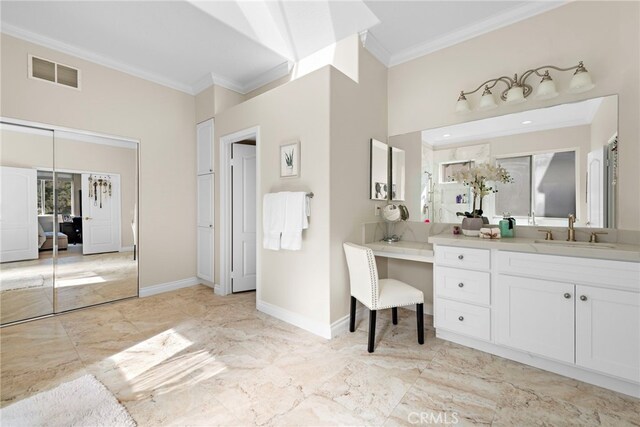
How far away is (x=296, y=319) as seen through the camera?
2.76m

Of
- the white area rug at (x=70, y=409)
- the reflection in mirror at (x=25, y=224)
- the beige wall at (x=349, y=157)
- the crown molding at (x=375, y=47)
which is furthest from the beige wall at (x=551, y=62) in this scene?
the reflection in mirror at (x=25, y=224)

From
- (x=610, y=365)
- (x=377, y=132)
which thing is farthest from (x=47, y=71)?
(x=610, y=365)

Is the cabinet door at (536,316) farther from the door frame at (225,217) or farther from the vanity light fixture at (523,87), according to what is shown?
the door frame at (225,217)

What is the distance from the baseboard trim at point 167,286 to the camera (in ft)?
12.1

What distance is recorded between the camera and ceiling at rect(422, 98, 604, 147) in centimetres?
227

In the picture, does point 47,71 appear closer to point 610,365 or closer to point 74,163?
point 74,163

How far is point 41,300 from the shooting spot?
117 inches

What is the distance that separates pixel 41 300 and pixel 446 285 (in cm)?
407

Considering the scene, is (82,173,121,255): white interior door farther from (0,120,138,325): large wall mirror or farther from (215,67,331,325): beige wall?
(215,67,331,325): beige wall

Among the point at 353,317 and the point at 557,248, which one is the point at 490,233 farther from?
the point at 353,317

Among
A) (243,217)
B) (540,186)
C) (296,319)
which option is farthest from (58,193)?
(540,186)

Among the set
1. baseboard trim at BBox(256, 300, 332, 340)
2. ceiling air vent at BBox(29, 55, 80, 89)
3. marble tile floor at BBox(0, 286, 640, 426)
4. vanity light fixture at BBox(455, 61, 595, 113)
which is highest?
ceiling air vent at BBox(29, 55, 80, 89)

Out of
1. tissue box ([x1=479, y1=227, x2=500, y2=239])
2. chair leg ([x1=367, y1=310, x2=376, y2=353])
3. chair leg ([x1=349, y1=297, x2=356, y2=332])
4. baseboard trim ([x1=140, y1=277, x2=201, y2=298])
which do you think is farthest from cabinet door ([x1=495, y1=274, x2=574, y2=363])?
baseboard trim ([x1=140, y1=277, x2=201, y2=298])

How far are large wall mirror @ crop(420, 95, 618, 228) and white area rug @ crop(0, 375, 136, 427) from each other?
300 cm
